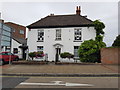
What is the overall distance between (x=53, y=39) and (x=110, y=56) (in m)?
9.26

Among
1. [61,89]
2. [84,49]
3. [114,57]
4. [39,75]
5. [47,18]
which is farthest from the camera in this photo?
[47,18]

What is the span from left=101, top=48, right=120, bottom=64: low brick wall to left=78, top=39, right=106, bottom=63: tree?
43.6 inches

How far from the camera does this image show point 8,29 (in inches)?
459

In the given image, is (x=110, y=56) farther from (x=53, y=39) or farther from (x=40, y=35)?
(x=40, y=35)

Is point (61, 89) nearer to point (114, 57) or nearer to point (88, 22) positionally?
point (114, 57)

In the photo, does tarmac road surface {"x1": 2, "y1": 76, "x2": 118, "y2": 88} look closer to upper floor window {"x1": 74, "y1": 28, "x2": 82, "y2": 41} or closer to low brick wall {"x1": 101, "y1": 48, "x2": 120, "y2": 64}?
low brick wall {"x1": 101, "y1": 48, "x2": 120, "y2": 64}

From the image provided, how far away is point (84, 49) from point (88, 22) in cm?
515

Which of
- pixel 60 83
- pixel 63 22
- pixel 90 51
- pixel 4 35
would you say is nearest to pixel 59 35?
pixel 63 22

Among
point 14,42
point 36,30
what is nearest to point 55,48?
point 36,30

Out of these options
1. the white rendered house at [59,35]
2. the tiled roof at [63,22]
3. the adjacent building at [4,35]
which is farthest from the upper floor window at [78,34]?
the adjacent building at [4,35]

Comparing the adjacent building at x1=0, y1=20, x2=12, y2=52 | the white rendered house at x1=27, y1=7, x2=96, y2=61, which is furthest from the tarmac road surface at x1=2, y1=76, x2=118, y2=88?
the white rendered house at x1=27, y1=7, x2=96, y2=61

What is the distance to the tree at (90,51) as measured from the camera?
611 inches

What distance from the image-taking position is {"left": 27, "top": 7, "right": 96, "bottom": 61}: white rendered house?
18875 millimetres

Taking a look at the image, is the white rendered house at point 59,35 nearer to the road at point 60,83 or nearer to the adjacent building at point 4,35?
the adjacent building at point 4,35
